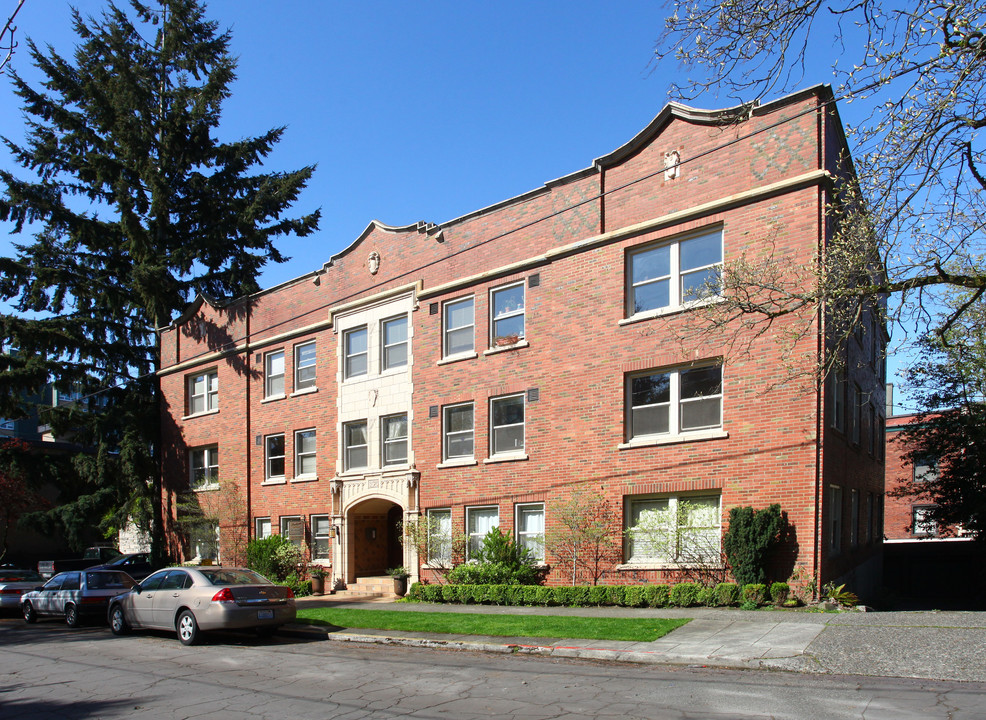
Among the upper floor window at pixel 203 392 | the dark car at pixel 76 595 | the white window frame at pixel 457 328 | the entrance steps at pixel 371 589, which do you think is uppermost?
the white window frame at pixel 457 328

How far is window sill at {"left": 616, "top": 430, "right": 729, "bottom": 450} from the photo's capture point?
55.1 ft

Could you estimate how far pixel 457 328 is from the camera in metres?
22.7

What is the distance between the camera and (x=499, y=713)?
328 inches

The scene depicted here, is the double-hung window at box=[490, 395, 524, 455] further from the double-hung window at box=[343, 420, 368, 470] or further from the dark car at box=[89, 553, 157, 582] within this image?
the dark car at box=[89, 553, 157, 582]

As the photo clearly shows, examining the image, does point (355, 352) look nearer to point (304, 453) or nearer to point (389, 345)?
point (389, 345)

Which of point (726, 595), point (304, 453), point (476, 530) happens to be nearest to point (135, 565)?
point (304, 453)

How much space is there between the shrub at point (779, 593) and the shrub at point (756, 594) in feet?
0.54

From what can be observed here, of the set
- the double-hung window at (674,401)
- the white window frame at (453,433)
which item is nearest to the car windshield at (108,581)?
the white window frame at (453,433)

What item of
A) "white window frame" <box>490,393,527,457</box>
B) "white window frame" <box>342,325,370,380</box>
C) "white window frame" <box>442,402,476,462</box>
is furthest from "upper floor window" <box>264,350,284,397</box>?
"white window frame" <box>490,393,527,457</box>

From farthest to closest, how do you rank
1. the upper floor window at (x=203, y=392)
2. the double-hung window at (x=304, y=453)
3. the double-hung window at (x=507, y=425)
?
the upper floor window at (x=203, y=392)
the double-hung window at (x=304, y=453)
the double-hung window at (x=507, y=425)

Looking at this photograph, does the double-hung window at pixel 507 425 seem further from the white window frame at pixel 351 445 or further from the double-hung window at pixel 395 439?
the white window frame at pixel 351 445

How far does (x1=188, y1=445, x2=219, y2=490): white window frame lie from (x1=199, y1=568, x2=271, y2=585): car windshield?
15.0 metres

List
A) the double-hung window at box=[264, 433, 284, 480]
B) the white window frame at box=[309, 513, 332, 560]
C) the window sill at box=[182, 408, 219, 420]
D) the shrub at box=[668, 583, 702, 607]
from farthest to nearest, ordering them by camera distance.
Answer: the window sill at box=[182, 408, 219, 420]
the double-hung window at box=[264, 433, 284, 480]
the white window frame at box=[309, 513, 332, 560]
the shrub at box=[668, 583, 702, 607]

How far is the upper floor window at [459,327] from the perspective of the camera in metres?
22.3
